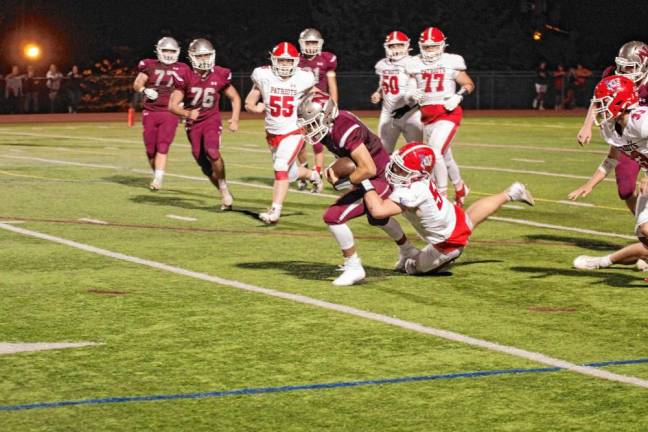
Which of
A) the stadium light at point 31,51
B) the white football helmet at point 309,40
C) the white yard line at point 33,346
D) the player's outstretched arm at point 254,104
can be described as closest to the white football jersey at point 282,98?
the player's outstretched arm at point 254,104

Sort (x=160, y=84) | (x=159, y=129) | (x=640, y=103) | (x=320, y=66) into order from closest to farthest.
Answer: (x=640, y=103) < (x=159, y=129) < (x=160, y=84) < (x=320, y=66)

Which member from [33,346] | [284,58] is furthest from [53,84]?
[33,346]

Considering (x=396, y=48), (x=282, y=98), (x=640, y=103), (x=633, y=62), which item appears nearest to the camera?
(x=640, y=103)

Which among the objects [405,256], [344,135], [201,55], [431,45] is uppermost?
[431,45]

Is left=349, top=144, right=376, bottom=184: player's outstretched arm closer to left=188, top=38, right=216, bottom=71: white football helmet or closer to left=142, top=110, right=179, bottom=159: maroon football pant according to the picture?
left=188, top=38, right=216, bottom=71: white football helmet

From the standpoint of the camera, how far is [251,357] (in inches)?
280

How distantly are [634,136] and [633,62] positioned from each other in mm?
2006

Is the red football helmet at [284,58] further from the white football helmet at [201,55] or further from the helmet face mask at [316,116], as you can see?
the helmet face mask at [316,116]

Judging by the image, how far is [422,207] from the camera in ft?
30.3

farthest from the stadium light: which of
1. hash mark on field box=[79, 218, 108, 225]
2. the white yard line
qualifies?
the white yard line

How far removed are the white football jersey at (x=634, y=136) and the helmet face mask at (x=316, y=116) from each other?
1848 mm

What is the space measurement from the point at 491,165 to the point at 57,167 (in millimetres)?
6464

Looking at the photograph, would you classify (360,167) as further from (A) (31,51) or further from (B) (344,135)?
(A) (31,51)

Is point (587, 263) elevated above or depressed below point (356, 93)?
above
